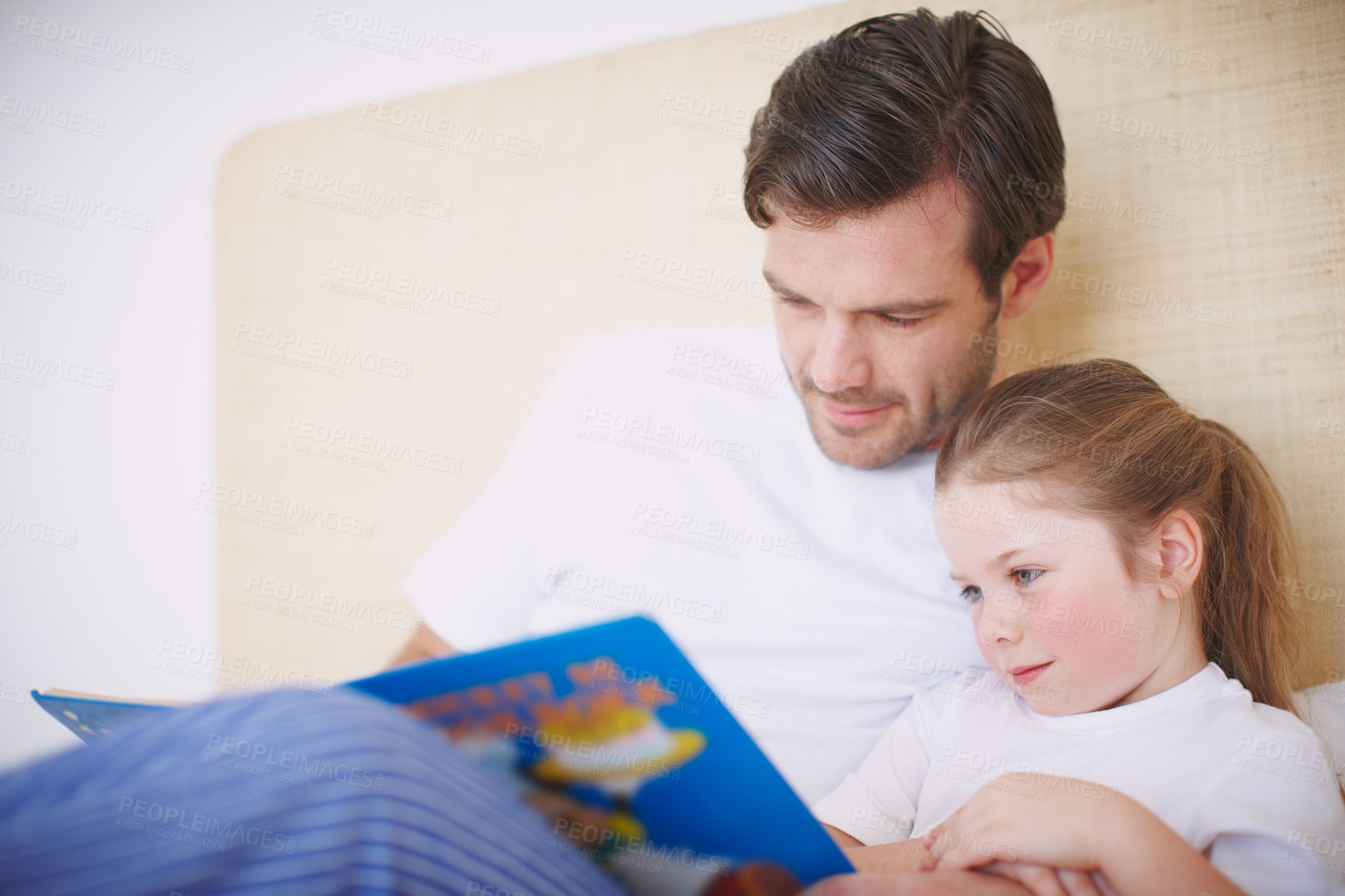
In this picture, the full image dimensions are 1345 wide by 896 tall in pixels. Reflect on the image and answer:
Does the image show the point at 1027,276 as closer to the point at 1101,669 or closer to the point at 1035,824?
the point at 1101,669

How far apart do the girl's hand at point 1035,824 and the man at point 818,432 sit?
0.92ft

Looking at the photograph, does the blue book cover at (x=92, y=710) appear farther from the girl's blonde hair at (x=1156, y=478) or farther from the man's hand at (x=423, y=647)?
the girl's blonde hair at (x=1156, y=478)

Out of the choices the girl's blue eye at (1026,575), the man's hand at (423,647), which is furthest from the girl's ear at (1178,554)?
the man's hand at (423,647)

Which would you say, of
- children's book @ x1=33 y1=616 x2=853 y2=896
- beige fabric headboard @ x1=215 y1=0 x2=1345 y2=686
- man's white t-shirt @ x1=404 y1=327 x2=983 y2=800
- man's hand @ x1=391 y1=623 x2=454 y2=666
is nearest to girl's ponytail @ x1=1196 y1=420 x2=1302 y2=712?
beige fabric headboard @ x1=215 y1=0 x2=1345 y2=686

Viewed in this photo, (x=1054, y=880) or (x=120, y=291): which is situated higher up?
(x=120, y=291)

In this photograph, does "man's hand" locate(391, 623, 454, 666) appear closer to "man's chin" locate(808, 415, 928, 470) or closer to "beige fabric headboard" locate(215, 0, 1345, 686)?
"beige fabric headboard" locate(215, 0, 1345, 686)

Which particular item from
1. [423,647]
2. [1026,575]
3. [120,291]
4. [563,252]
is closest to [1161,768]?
[1026,575]

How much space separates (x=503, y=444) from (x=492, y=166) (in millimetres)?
467

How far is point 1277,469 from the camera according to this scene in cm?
98

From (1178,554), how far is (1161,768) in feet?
0.66

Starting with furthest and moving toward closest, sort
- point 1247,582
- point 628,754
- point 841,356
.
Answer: point 841,356
point 1247,582
point 628,754

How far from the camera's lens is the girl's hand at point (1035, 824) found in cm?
66

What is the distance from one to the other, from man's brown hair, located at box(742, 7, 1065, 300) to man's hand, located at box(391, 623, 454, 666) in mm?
694

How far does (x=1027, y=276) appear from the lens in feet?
3.60
